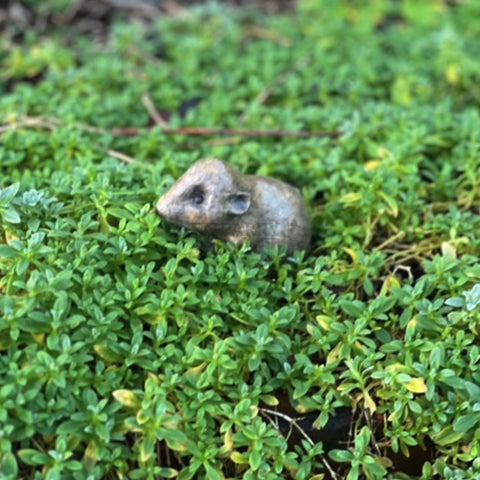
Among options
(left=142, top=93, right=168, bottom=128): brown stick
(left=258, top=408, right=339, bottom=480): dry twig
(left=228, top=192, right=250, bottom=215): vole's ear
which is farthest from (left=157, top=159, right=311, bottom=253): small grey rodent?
(left=142, top=93, right=168, bottom=128): brown stick

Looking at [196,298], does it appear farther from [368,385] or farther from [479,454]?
[479,454]

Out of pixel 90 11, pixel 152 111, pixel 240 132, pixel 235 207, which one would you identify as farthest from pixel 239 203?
pixel 90 11

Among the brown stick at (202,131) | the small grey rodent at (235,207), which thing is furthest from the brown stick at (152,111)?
the small grey rodent at (235,207)

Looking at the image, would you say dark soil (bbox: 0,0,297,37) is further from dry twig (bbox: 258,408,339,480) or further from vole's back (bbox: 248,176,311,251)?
dry twig (bbox: 258,408,339,480)

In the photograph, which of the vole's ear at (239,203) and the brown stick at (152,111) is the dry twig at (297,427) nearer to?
the vole's ear at (239,203)

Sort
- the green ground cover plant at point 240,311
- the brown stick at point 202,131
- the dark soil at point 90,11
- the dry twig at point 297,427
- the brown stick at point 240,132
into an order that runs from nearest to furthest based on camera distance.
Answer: the green ground cover plant at point 240,311 → the dry twig at point 297,427 → the brown stick at point 202,131 → the brown stick at point 240,132 → the dark soil at point 90,11

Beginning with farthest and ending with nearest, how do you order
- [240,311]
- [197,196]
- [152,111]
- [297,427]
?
[152,111]
[197,196]
[240,311]
[297,427]

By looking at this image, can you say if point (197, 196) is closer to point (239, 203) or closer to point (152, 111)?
point (239, 203)
